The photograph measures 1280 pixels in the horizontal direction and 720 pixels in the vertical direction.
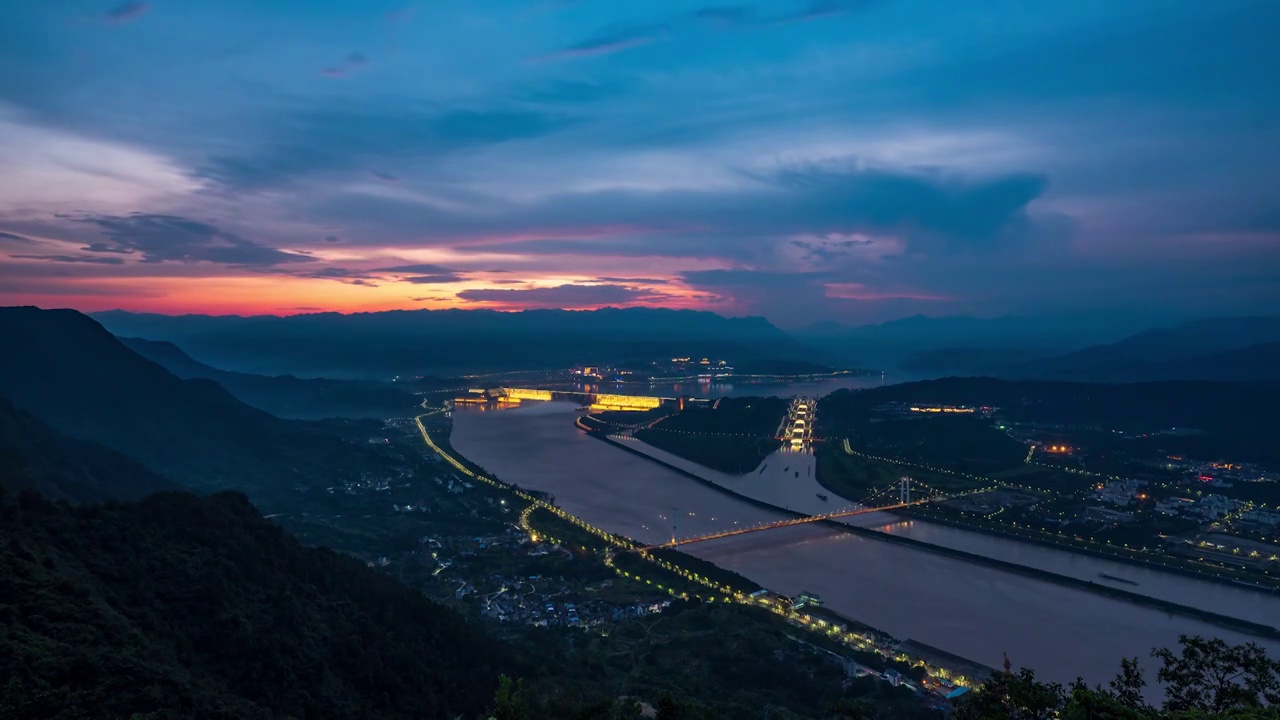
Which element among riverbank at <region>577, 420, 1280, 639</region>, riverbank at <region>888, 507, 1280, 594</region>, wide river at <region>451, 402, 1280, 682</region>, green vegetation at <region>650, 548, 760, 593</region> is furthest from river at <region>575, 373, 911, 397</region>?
green vegetation at <region>650, 548, 760, 593</region>

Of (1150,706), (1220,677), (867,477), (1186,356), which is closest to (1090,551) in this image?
(867,477)

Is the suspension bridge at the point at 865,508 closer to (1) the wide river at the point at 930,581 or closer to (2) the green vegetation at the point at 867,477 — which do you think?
(1) the wide river at the point at 930,581

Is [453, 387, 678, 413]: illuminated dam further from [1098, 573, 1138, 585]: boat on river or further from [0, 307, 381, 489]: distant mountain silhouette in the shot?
[1098, 573, 1138, 585]: boat on river

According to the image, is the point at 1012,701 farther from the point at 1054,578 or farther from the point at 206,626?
the point at 1054,578

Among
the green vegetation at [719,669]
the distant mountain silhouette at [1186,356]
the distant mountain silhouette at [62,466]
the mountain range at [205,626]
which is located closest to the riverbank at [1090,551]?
the green vegetation at [719,669]

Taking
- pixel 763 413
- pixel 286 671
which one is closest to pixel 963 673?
pixel 286 671

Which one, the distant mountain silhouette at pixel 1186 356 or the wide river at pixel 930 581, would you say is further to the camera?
the distant mountain silhouette at pixel 1186 356
